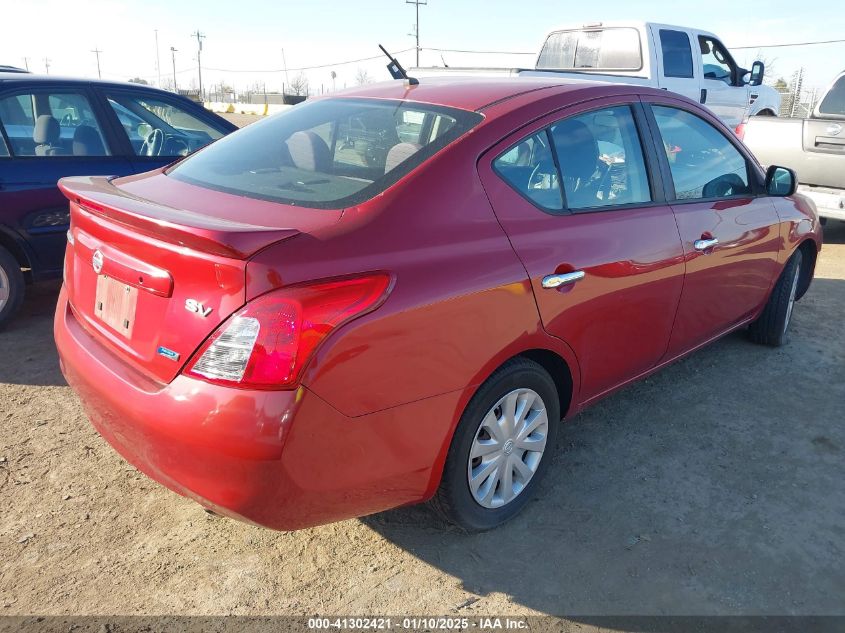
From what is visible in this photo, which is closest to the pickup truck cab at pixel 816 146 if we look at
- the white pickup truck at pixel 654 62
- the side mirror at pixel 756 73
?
the white pickup truck at pixel 654 62

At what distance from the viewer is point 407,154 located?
242 centimetres

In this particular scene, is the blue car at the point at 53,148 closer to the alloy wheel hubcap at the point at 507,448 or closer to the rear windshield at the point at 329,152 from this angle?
the rear windshield at the point at 329,152

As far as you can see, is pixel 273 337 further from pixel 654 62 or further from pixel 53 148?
pixel 654 62

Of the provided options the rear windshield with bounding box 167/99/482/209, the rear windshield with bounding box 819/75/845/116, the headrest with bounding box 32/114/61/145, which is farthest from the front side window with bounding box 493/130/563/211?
the rear windshield with bounding box 819/75/845/116

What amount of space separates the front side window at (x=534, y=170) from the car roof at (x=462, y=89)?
223 mm

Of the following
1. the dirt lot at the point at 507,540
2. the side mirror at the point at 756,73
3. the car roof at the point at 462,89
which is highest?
the side mirror at the point at 756,73

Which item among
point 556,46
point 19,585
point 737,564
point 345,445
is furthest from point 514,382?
point 556,46

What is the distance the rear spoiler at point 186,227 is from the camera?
187 cm

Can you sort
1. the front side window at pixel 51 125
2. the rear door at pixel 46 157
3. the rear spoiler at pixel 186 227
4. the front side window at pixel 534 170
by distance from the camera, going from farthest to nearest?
the front side window at pixel 51 125
the rear door at pixel 46 157
the front side window at pixel 534 170
the rear spoiler at pixel 186 227

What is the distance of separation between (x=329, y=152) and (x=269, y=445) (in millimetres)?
1288

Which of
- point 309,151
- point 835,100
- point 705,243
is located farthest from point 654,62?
point 309,151

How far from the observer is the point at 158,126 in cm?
524

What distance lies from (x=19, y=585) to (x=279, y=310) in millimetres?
1435

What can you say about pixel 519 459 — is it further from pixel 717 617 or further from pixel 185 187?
pixel 185 187
